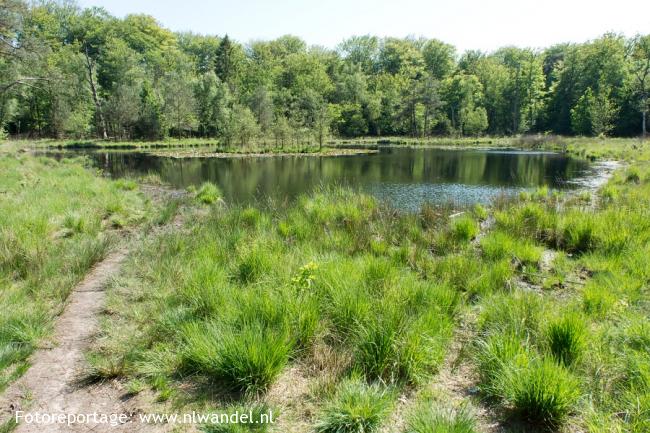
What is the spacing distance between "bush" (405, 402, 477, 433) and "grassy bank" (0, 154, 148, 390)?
3760 millimetres

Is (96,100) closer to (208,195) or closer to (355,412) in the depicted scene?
(208,195)

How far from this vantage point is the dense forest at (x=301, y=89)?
183 feet

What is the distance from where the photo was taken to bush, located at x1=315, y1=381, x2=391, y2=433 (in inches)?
123

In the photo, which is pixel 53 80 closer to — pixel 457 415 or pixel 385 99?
pixel 457 415

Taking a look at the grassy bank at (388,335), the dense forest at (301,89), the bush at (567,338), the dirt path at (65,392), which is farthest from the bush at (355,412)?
the dense forest at (301,89)

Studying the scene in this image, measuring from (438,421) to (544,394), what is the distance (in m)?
0.90

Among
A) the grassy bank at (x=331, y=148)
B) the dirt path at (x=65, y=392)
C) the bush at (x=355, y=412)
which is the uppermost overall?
the grassy bank at (x=331, y=148)

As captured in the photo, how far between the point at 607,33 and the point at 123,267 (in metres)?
85.4

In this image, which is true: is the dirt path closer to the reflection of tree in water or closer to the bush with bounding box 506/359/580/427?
the bush with bounding box 506/359/580/427

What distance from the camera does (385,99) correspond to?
261 feet

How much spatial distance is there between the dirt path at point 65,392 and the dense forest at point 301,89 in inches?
1422

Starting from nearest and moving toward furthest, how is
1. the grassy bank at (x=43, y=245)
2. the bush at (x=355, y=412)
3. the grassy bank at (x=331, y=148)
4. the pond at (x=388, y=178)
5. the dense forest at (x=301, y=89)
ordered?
1. the bush at (x=355, y=412)
2. the grassy bank at (x=43, y=245)
3. the pond at (x=388, y=178)
4. the grassy bank at (x=331, y=148)
5. the dense forest at (x=301, y=89)

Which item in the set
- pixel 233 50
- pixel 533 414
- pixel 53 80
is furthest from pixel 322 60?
pixel 533 414

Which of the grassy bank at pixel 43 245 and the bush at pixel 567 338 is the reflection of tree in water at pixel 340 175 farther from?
the bush at pixel 567 338
